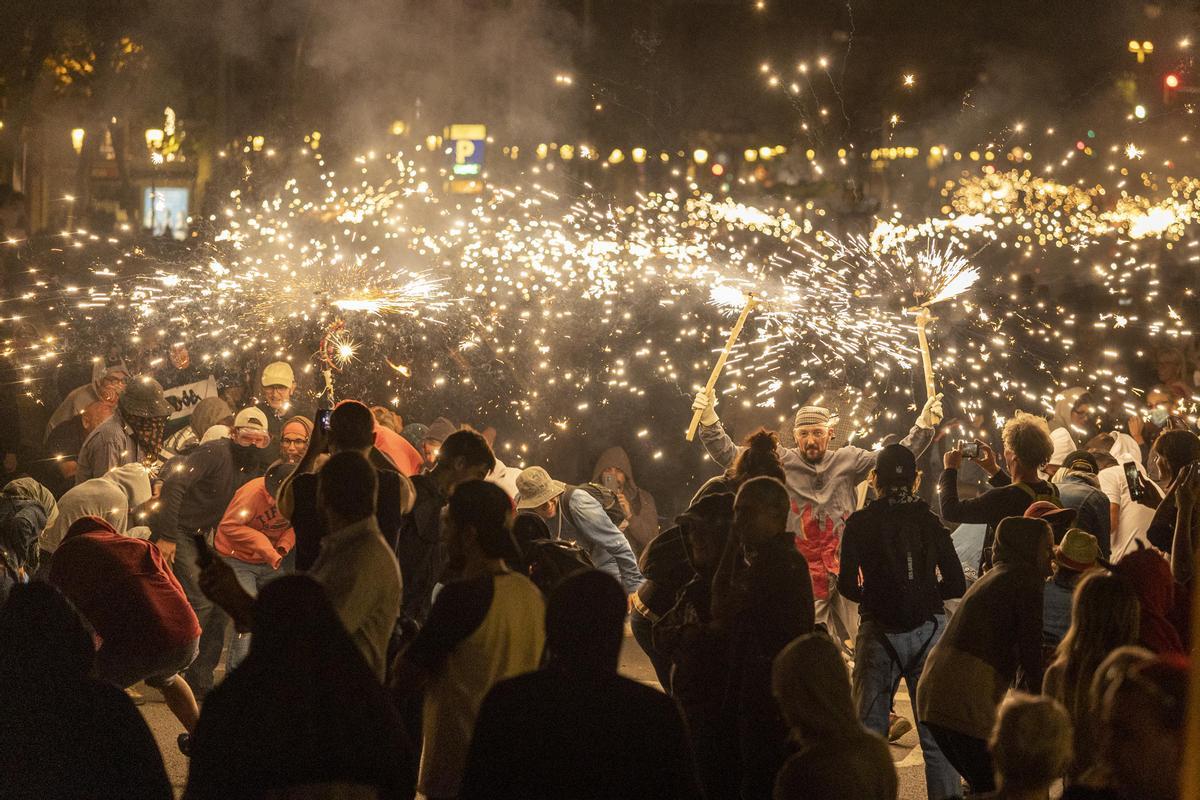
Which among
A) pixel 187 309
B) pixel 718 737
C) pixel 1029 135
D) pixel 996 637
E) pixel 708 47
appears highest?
pixel 708 47

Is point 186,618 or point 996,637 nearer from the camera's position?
point 996,637

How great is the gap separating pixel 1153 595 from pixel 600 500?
11.9 ft

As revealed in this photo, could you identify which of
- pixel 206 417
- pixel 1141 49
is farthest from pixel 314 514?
pixel 1141 49

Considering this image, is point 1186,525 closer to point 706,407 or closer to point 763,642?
point 763,642

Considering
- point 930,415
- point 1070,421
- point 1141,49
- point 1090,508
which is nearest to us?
point 1090,508

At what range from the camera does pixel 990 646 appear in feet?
17.5

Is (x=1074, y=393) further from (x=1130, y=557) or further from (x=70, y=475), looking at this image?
(x=70, y=475)

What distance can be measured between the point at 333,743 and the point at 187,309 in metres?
11.7

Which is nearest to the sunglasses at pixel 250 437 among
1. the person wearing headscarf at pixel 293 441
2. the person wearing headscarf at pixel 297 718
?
the person wearing headscarf at pixel 293 441

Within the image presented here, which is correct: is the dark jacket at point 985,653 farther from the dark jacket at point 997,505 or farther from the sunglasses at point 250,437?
the sunglasses at point 250,437

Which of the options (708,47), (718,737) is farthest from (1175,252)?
(718,737)

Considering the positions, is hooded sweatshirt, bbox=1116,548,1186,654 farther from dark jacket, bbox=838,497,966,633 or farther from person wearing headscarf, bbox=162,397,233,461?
person wearing headscarf, bbox=162,397,233,461

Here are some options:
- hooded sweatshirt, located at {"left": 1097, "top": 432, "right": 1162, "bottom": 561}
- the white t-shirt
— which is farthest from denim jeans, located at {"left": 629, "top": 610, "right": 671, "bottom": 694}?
the white t-shirt

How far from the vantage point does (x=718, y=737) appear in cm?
520
